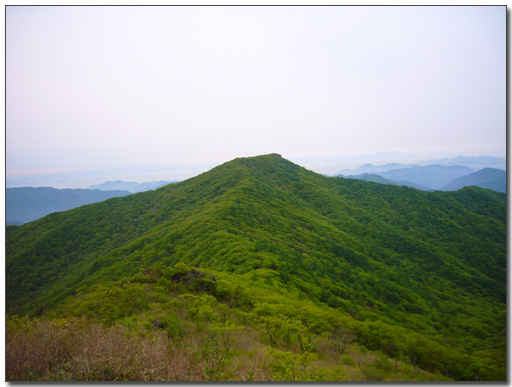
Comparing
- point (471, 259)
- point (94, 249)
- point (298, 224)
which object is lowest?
point (471, 259)

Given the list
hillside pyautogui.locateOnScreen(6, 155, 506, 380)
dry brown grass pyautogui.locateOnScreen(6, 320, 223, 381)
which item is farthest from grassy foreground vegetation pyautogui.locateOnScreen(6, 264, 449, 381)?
hillside pyautogui.locateOnScreen(6, 155, 506, 380)

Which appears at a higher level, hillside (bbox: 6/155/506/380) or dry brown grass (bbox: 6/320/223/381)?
dry brown grass (bbox: 6/320/223/381)

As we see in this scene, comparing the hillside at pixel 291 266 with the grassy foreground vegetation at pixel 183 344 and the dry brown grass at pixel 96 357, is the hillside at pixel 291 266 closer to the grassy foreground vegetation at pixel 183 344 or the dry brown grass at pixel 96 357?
the grassy foreground vegetation at pixel 183 344

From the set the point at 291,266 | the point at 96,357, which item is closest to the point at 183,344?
the point at 96,357

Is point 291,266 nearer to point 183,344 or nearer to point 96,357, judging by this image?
point 183,344

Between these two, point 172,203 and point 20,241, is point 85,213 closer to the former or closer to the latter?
point 20,241

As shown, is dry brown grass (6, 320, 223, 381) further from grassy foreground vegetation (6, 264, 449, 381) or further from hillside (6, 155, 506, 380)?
hillside (6, 155, 506, 380)

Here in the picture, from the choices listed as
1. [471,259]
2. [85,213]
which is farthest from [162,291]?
[471,259]

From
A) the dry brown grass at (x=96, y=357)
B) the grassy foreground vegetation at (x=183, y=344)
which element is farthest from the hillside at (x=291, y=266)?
the dry brown grass at (x=96, y=357)
